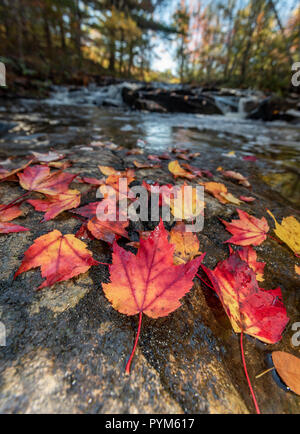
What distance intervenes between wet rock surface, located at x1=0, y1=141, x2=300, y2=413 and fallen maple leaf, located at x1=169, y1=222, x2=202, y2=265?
0.27 feet

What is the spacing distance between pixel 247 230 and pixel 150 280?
0.57 metres

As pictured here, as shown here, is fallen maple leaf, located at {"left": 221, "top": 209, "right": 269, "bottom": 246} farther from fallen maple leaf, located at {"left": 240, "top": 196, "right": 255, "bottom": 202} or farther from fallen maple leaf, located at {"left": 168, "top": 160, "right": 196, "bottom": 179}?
fallen maple leaf, located at {"left": 168, "top": 160, "right": 196, "bottom": 179}

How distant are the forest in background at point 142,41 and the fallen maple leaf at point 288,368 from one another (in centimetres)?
1008

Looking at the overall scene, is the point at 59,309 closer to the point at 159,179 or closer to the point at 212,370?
the point at 212,370

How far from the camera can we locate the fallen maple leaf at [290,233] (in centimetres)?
79

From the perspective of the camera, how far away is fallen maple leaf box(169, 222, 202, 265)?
2.09ft

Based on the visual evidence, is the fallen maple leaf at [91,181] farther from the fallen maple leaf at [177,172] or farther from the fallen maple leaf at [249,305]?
the fallen maple leaf at [249,305]

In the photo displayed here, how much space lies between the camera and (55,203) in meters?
0.83

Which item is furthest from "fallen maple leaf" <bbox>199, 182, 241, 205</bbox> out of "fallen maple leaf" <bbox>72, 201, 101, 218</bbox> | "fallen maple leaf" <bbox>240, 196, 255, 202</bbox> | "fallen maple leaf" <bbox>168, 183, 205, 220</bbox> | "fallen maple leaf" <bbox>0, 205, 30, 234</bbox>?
"fallen maple leaf" <bbox>0, 205, 30, 234</bbox>

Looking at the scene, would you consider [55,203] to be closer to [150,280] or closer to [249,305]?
[150,280]

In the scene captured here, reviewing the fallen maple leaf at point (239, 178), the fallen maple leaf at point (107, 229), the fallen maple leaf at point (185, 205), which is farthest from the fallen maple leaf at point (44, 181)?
the fallen maple leaf at point (239, 178)

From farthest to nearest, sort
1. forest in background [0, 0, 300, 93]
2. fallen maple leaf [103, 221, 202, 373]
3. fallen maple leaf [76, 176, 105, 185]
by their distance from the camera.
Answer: forest in background [0, 0, 300, 93], fallen maple leaf [76, 176, 105, 185], fallen maple leaf [103, 221, 202, 373]

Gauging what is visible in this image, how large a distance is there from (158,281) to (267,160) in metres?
2.20

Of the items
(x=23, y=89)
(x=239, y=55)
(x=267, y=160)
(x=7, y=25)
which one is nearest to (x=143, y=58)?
(x=239, y=55)
